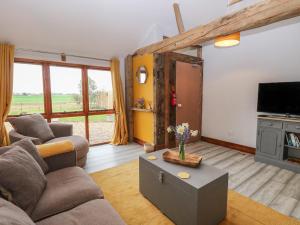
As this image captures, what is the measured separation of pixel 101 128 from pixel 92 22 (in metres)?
2.38

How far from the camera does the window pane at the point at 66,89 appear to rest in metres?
3.50

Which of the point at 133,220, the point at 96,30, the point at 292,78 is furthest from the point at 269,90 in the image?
the point at 96,30

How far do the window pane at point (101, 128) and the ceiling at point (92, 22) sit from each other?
57.7 inches

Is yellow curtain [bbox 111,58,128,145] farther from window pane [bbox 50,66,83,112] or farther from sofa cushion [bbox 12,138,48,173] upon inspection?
sofa cushion [bbox 12,138,48,173]

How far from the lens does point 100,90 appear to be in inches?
161

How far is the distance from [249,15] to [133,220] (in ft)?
8.37

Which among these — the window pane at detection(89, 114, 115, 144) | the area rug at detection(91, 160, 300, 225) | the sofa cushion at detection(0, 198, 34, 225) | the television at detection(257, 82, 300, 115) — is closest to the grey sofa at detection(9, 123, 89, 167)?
the area rug at detection(91, 160, 300, 225)

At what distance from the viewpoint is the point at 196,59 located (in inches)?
166

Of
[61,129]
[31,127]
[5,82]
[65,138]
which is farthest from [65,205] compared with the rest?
[5,82]

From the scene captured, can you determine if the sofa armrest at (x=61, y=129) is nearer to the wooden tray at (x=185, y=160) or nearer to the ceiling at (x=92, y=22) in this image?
the ceiling at (x=92, y=22)

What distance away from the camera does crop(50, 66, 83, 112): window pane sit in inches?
138

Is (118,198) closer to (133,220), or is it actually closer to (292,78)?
(133,220)

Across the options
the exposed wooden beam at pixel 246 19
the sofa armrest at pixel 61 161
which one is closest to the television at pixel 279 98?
the exposed wooden beam at pixel 246 19

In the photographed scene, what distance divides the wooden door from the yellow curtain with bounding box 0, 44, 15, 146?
3121mm
